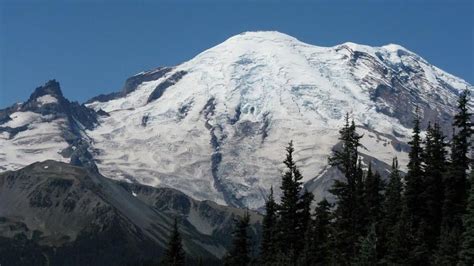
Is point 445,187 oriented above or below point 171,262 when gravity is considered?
above

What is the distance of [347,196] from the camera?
79.1 meters

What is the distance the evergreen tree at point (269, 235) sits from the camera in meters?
89.4

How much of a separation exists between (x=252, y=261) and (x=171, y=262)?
8.11m

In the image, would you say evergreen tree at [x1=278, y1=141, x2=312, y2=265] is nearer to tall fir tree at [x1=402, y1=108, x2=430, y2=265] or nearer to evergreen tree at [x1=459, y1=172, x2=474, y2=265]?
tall fir tree at [x1=402, y1=108, x2=430, y2=265]

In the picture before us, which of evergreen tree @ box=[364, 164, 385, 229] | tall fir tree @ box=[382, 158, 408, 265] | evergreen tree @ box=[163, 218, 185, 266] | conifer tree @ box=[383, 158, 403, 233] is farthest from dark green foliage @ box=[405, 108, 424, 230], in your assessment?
evergreen tree @ box=[163, 218, 185, 266]

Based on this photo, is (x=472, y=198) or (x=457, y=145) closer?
(x=472, y=198)

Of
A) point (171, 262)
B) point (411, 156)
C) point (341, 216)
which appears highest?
point (411, 156)

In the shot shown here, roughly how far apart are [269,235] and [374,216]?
11360 mm

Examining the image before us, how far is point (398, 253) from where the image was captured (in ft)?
242

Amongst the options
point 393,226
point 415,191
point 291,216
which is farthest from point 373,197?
point 393,226

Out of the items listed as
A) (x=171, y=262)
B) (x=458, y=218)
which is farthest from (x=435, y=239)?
(x=171, y=262)

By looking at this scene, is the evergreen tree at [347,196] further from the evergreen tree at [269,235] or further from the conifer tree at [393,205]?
the evergreen tree at [269,235]

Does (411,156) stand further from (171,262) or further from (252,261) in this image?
(171,262)

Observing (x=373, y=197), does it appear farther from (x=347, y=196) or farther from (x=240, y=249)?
(x=347, y=196)
